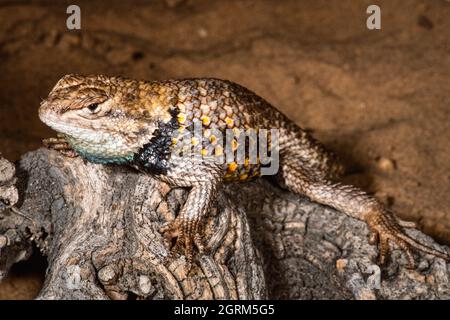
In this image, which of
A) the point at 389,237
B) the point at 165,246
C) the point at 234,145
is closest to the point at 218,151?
the point at 234,145

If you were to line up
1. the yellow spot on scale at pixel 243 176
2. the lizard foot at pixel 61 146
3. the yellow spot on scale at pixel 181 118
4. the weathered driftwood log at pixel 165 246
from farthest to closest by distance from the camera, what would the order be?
the yellow spot on scale at pixel 243 176
the lizard foot at pixel 61 146
the yellow spot on scale at pixel 181 118
the weathered driftwood log at pixel 165 246

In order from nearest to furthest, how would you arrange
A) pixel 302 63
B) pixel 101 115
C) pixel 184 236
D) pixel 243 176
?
pixel 184 236
pixel 101 115
pixel 243 176
pixel 302 63

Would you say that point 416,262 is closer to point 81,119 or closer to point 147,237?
point 147,237

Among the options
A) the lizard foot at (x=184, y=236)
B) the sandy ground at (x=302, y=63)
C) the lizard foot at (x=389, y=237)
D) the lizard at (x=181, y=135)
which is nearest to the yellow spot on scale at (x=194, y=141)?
the lizard at (x=181, y=135)

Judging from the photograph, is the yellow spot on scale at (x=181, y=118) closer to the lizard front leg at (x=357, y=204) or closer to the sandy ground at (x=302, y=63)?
the lizard front leg at (x=357, y=204)

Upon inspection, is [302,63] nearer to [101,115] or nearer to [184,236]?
[101,115]

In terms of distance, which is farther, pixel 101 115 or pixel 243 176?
pixel 243 176
